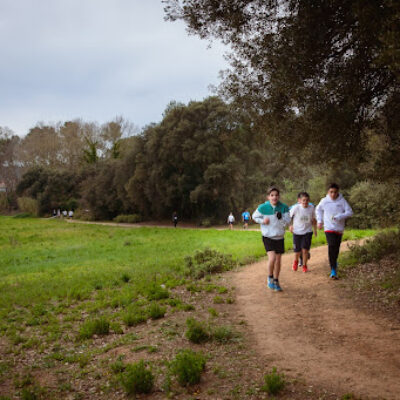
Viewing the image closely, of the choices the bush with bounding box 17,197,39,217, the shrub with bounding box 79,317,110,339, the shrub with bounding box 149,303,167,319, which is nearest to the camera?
the shrub with bounding box 79,317,110,339

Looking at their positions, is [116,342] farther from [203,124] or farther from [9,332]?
[203,124]

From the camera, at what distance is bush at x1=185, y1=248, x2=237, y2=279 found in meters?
10.1

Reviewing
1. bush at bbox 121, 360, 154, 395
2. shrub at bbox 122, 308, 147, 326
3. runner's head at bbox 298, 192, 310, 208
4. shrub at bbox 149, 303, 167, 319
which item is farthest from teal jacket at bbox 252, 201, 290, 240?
bush at bbox 121, 360, 154, 395

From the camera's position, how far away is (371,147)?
9.38 metres

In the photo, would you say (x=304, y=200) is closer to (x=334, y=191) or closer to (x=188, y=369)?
(x=334, y=191)

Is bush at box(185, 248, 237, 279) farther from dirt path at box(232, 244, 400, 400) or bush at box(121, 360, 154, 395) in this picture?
bush at box(121, 360, 154, 395)

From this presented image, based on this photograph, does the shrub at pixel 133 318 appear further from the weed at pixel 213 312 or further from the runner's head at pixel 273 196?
the runner's head at pixel 273 196

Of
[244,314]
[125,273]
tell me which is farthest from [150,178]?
[244,314]

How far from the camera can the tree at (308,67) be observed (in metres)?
6.70

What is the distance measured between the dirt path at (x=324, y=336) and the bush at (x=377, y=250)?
4.67ft

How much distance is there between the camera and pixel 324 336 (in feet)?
16.3

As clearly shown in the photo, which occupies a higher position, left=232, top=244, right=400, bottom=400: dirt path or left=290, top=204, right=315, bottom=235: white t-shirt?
left=290, top=204, right=315, bottom=235: white t-shirt

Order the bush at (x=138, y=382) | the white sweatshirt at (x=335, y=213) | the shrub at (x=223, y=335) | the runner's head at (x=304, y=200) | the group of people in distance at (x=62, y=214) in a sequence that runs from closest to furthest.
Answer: the bush at (x=138, y=382), the shrub at (x=223, y=335), the white sweatshirt at (x=335, y=213), the runner's head at (x=304, y=200), the group of people in distance at (x=62, y=214)

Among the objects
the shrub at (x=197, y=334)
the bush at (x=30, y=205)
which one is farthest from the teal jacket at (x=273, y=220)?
the bush at (x=30, y=205)
